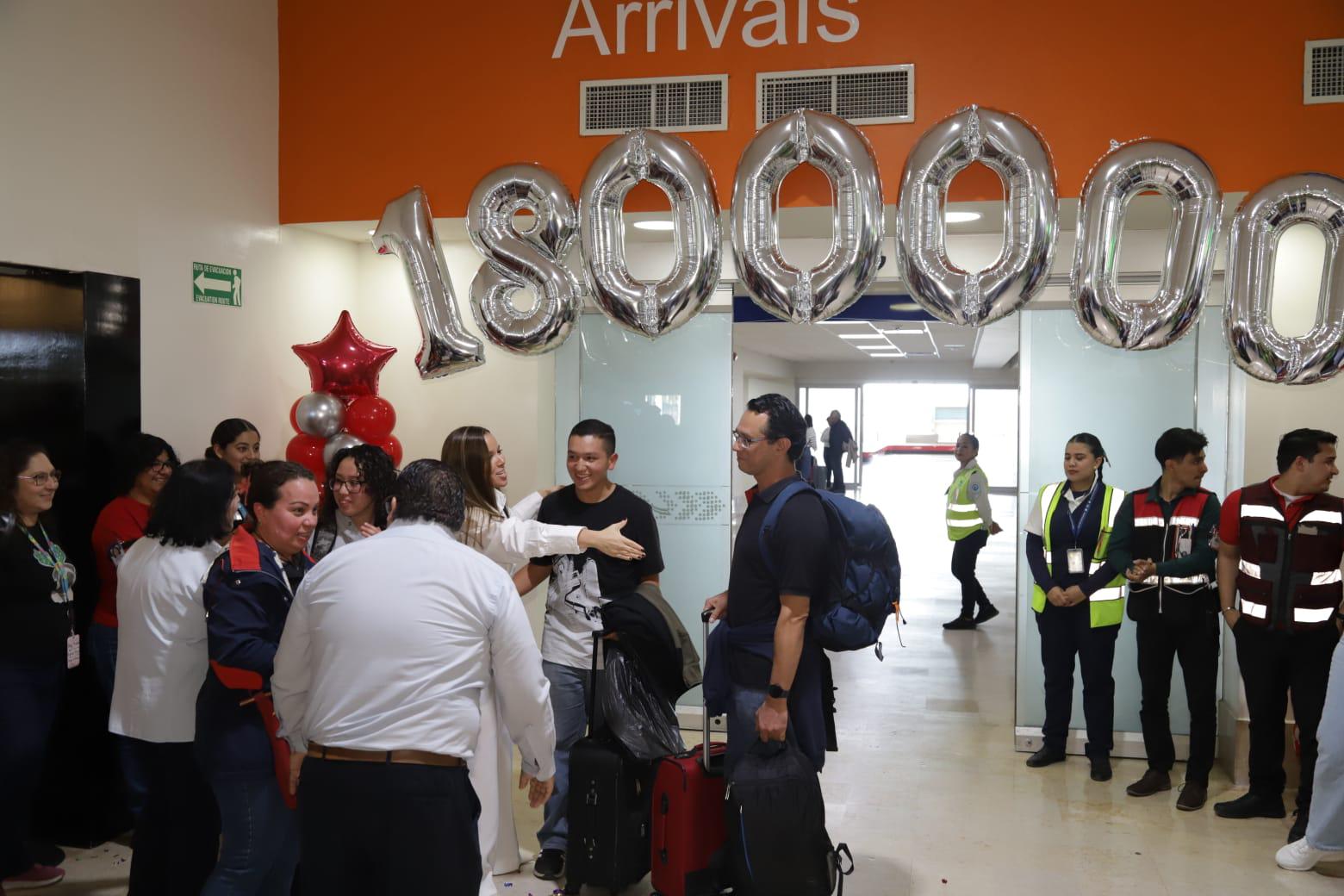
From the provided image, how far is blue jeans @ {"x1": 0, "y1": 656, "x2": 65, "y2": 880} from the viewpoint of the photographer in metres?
3.50

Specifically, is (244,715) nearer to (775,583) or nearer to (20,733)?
(20,733)

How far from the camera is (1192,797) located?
4754 millimetres

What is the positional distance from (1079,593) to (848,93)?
2478 mm

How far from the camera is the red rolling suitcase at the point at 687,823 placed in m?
3.48

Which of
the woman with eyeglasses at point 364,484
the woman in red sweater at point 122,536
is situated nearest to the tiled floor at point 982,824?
the woman in red sweater at point 122,536

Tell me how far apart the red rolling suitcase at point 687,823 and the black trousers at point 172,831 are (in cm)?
133

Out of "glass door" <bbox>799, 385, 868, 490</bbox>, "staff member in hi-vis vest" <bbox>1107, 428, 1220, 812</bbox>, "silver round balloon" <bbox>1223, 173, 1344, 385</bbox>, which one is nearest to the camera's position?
"silver round balloon" <bbox>1223, 173, 1344, 385</bbox>

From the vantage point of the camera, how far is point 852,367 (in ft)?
75.5

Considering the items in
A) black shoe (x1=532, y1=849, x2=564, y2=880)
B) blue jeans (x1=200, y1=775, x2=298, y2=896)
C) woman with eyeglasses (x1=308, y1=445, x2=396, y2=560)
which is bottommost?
black shoe (x1=532, y1=849, x2=564, y2=880)

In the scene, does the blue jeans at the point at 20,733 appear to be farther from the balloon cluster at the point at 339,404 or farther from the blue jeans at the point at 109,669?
the balloon cluster at the point at 339,404

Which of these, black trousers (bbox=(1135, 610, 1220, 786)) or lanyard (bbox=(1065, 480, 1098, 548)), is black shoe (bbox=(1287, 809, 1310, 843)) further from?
lanyard (bbox=(1065, 480, 1098, 548))

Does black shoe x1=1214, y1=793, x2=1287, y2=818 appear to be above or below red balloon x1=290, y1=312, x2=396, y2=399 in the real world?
below

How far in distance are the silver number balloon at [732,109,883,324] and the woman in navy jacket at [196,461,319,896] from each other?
140 centimetres

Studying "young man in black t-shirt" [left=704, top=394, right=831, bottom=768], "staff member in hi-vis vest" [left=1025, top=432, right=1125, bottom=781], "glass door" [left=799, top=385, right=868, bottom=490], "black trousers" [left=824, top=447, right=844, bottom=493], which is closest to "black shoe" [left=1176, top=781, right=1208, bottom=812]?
"staff member in hi-vis vest" [left=1025, top=432, right=1125, bottom=781]
